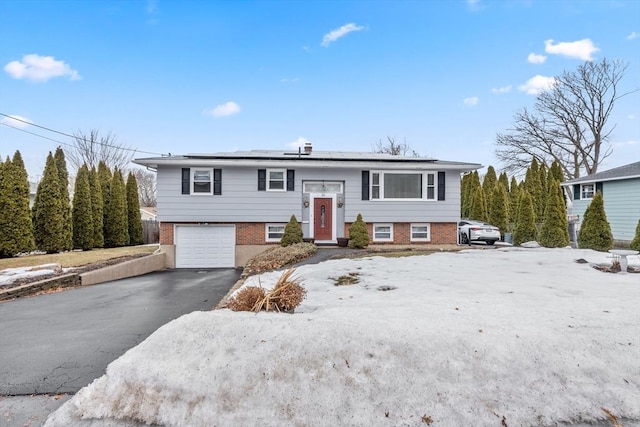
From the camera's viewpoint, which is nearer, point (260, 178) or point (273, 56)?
point (260, 178)

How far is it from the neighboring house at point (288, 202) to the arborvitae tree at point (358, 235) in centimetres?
92

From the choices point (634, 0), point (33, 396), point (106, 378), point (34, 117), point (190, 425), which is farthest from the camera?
point (34, 117)

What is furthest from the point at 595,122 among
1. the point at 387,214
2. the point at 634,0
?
the point at 387,214

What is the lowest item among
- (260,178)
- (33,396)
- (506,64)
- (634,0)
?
(33,396)

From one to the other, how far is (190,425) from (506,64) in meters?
17.2

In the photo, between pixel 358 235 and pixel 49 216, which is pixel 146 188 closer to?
pixel 49 216

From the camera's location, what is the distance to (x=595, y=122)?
2980cm

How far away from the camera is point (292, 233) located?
13.7 meters

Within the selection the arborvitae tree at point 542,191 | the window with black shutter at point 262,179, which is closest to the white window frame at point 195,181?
the window with black shutter at point 262,179

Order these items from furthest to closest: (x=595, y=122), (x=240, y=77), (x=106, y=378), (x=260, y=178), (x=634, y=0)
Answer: (x=595, y=122), (x=240, y=77), (x=260, y=178), (x=634, y=0), (x=106, y=378)

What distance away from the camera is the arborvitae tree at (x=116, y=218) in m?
18.9

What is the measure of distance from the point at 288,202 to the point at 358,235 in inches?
133

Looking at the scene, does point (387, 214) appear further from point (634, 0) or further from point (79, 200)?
point (79, 200)

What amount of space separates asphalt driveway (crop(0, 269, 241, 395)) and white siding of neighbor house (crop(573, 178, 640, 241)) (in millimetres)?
19680
